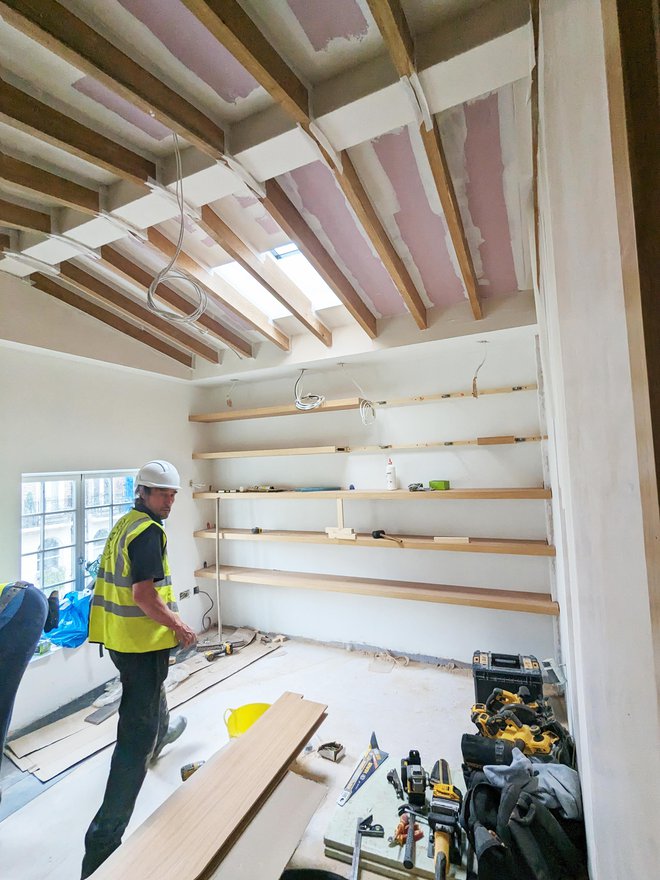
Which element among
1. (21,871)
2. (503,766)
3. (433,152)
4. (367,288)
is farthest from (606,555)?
(21,871)

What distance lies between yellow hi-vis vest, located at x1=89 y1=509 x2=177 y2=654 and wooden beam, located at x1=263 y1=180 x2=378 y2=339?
64.8 inches

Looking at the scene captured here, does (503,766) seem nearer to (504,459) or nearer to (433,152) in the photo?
(504,459)

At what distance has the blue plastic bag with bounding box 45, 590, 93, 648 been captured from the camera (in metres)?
2.85

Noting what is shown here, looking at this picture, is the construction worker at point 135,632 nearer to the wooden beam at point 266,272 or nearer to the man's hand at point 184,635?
the man's hand at point 184,635

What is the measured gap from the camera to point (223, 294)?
274cm

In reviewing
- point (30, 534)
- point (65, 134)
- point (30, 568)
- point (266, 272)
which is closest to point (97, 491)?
point (30, 534)

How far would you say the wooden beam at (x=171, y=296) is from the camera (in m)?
2.49

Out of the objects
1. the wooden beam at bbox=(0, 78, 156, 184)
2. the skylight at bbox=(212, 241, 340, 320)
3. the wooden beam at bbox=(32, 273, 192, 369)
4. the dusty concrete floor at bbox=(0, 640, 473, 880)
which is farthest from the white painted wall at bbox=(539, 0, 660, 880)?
the wooden beam at bbox=(32, 273, 192, 369)

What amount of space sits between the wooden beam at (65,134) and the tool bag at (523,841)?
2948 mm

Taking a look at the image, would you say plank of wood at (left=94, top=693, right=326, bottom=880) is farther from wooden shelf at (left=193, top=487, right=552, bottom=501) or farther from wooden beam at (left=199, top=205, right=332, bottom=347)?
wooden beam at (left=199, top=205, right=332, bottom=347)

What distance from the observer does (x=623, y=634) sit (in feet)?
1.67

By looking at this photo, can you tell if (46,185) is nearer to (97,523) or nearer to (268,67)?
(268,67)

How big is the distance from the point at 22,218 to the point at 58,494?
1945 mm

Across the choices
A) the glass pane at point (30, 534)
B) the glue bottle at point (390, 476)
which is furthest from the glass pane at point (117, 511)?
the glue bottle at point (390, 476)
